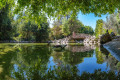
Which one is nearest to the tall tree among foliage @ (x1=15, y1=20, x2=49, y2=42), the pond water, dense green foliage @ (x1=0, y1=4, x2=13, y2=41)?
dense green foliage @ (x1=0, y1=4, x2=13, y2=41)

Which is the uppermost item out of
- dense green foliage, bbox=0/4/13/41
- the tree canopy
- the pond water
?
dense green foliage, bbox=0/4/13/41

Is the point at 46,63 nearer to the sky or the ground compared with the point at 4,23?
nearer to the ground

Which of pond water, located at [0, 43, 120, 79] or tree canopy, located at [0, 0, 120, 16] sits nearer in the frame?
pond water, located at [0, 43, 120, 79]

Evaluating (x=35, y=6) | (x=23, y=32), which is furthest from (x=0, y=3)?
(x=23, y=32)

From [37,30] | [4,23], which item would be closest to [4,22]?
[4,23]

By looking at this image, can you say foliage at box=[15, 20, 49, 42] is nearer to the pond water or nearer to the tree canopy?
the tree canopy

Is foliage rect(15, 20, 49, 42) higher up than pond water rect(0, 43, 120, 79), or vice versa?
foliage rect(15, 20, 49, 42)

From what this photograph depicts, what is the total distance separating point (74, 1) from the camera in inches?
180

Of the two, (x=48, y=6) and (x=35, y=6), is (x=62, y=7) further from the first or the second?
(x=35, y=6)

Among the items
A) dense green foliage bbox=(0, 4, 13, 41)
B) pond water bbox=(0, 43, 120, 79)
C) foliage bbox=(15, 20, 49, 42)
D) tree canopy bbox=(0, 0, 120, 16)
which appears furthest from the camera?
foliage bbox=(15, 20, 49, 42)

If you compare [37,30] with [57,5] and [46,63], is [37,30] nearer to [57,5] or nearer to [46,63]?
[57,5]

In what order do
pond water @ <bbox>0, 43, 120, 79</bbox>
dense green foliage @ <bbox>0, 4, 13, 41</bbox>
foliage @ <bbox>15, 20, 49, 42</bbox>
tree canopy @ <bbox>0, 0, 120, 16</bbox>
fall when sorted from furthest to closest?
1. foliage @ <bbox>15, 20, 49, 42</bbox>
2. dense green foliage @ <bbox>0, 4, 13, 41</bbox>
3. tree canopy @ <bbox>0, 0, 120, 16</bbox>
4. pond water @ <bbox>0, 43, 120, 79</bbox>

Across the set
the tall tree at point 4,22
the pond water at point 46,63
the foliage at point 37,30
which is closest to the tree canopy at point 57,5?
the pond water at point 46,63

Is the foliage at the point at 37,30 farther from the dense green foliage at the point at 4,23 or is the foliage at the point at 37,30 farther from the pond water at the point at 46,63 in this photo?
the pond water at the point at 46,63
